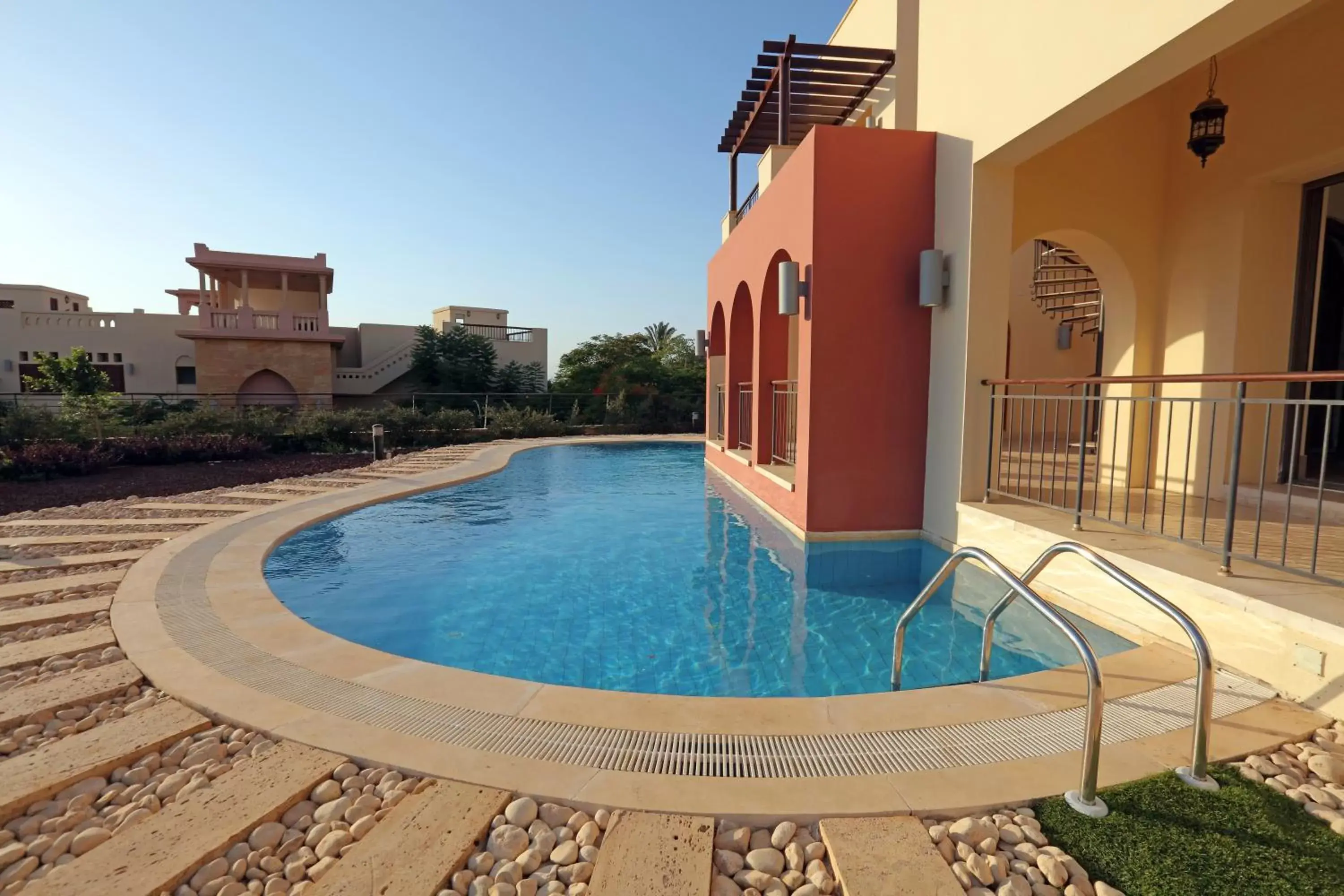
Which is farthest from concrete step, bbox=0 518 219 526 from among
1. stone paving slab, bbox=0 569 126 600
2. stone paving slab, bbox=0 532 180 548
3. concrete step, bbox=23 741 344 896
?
concrete step, bbox=23 741 344 896

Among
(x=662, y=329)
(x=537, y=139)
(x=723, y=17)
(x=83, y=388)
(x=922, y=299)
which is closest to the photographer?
(x=922, y=299)

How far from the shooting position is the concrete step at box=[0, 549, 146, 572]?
5918 mm

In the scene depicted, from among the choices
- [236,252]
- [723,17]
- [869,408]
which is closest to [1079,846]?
[869,408]

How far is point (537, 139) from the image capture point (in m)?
14.8

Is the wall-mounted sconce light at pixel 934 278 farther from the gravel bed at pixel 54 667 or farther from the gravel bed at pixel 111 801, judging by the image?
the gravel bed at pixel 54 667

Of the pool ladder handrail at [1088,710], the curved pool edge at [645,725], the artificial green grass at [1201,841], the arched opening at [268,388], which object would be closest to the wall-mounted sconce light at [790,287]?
the curved pool edge at [645,725]

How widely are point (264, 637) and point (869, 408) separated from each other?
6016 millimetres

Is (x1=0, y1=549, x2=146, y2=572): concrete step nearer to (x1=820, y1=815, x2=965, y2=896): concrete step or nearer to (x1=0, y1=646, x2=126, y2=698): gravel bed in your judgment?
(x1=0, y1=646, x2=126, y2=698): gravel bed

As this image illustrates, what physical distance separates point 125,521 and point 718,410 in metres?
11.1

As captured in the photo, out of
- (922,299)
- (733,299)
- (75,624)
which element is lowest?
(75,624)

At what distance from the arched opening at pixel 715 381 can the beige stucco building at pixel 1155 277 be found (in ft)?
20.1

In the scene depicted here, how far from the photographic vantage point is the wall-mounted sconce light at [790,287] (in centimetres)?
732

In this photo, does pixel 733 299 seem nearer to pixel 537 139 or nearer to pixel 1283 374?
pixel 537 139

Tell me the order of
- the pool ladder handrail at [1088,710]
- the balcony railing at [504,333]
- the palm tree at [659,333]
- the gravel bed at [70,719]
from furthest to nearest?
the palm tree at [659,333] → the balcony railing at [504,333] → the gravel bed at [70,719] → the pool ladder handrail at [1088,710]
